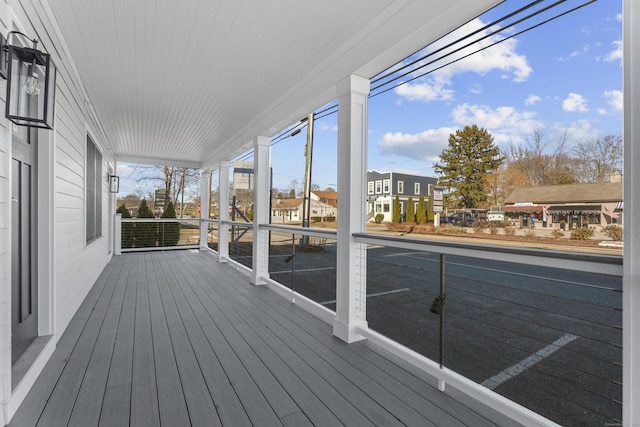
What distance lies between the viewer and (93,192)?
453cm

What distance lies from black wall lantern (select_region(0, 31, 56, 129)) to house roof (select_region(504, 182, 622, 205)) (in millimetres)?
2603

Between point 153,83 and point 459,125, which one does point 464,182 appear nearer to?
point 459,125

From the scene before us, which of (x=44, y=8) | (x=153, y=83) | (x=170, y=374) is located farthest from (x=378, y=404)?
(x=153, y=83)

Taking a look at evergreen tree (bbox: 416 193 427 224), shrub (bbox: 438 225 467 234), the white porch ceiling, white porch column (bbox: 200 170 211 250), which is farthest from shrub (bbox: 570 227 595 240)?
white porch column (bbox: 200 170 211 250)

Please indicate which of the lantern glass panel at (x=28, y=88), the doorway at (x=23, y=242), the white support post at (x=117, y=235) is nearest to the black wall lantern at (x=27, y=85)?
the lantern glass panel at (x=28, y=88)

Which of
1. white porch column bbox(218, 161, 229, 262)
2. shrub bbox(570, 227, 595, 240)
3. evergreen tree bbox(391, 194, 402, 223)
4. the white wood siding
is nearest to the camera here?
shrub bbox(570, 227, 595, 240)

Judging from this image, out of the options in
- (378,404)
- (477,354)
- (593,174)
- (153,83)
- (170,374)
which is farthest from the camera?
(153,83)

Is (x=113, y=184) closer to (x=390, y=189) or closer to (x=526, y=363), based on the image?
(x=390, y=189)

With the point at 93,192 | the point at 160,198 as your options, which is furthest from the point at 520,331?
the point at 160,198

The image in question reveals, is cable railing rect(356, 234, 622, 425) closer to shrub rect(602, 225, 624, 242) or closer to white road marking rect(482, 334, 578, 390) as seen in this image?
white road marking rect(482, 334, 578, 390)

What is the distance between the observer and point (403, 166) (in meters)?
2.55

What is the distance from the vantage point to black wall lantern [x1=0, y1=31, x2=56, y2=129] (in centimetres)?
149

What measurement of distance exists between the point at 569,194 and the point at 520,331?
2.71 metres

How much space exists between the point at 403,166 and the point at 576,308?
369 cm
